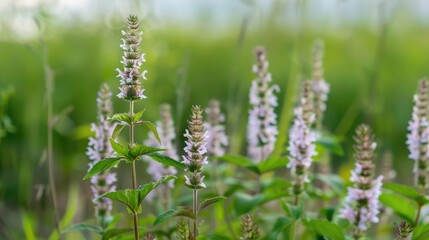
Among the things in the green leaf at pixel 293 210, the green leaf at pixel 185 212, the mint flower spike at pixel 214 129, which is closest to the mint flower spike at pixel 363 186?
the green leaf at pixel 293 210

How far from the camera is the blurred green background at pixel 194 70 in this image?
3.81 metres

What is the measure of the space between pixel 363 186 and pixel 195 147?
19.0 inches

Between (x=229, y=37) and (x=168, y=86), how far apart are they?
210 centimetres

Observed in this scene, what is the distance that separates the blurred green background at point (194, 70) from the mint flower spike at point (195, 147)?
903 mm

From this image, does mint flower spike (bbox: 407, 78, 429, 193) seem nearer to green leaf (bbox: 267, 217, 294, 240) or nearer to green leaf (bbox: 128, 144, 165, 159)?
green leaf (bbox: 267, 217, 294, 240)

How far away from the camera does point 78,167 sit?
448cm

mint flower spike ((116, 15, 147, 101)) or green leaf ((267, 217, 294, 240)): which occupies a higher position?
mint flower spike ((116, 15, 147, 101))

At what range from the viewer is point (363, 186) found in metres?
1.98

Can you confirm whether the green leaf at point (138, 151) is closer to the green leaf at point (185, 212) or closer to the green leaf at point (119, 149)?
the green leaf at point (119, 149)

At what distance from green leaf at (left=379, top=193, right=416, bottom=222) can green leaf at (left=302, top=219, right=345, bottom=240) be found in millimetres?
396

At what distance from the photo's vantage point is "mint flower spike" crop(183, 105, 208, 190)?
176 centimetres

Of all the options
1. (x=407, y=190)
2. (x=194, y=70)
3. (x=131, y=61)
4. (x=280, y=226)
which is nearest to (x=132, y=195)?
(x=131, y=61)

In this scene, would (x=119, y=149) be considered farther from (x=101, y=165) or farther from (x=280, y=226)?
(x=280, y=226)

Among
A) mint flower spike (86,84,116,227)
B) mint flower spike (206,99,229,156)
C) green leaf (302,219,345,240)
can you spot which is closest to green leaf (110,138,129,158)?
mint flower spike (86,84,116,227)
